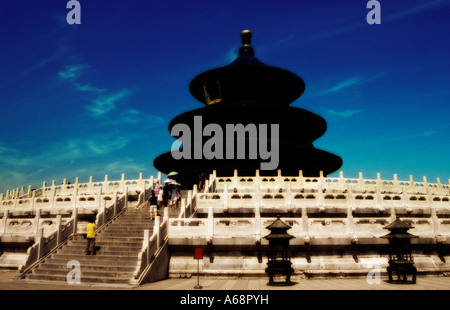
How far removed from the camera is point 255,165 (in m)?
30.8

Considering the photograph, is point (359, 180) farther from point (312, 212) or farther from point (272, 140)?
point (272, 140)

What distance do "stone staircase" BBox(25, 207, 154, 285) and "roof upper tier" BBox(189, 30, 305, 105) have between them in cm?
2207

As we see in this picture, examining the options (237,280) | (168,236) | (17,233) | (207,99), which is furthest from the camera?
(207,99)

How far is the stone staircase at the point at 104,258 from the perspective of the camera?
1316 cm

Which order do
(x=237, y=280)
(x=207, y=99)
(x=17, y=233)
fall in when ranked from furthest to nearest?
1. (x=207, y=99)
2. (x=17, y=233)
3. (x=237, y=280)

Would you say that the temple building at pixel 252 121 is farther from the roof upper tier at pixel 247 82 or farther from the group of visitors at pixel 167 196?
the group of visitors at pixel 167 196

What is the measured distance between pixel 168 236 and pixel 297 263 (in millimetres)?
5562

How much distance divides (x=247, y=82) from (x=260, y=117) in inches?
193

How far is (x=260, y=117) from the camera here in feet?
112

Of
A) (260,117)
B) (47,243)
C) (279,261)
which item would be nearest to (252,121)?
(260,117)

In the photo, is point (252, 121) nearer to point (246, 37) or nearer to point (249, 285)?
point (246, 37)

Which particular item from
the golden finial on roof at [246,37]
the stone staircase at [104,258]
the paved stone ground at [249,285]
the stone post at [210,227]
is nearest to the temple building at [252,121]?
the golden finial on roof at [246,37]

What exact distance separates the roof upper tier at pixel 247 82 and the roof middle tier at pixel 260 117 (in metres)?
3.23

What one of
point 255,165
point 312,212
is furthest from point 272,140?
point 312,212
